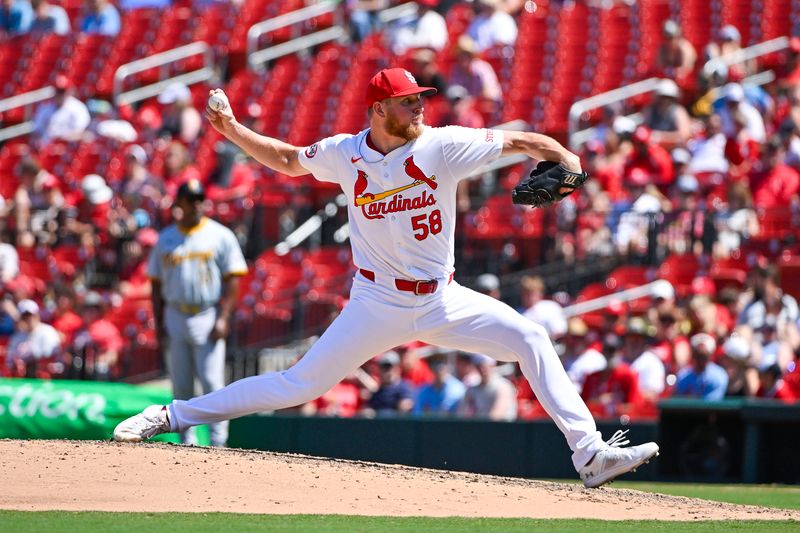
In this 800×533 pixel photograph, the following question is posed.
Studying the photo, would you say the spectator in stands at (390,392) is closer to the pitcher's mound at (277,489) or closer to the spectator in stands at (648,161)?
the spectator in stands at (648,161)

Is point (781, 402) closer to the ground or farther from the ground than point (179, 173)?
closer to the ground

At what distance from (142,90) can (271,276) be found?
6.48m

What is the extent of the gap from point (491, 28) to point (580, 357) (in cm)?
757

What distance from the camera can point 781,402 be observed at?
10.5 metres

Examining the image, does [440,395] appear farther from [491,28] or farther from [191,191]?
[491,28]

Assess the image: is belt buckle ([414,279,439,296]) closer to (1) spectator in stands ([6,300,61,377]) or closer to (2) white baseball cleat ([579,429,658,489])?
(2) white baseball cleat ([579,429,658,489])

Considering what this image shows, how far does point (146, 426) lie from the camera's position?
7.75 meters

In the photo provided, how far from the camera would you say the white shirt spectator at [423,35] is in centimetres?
1878

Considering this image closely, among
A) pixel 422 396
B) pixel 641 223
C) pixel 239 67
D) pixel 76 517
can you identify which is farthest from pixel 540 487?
pixel 239 67

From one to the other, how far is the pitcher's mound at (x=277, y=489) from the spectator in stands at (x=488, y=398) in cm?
351

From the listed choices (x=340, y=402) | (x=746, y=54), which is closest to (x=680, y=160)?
(x=746, y=54)

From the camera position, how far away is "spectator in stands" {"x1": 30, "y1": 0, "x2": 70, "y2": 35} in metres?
22.4

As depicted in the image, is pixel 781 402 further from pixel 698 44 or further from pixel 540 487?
pixel 698 44

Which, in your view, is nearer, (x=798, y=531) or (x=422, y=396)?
(x=798, y=531)
